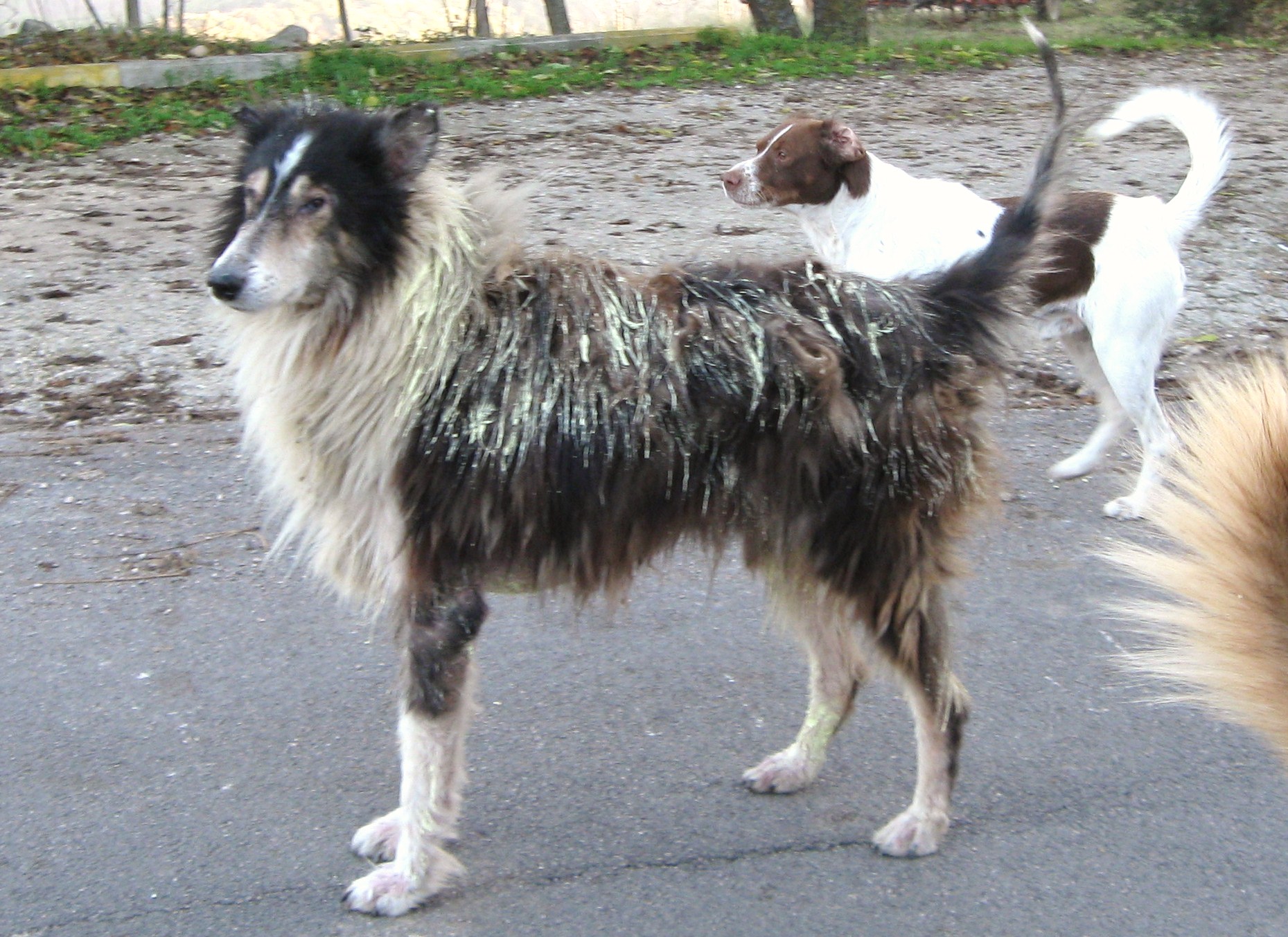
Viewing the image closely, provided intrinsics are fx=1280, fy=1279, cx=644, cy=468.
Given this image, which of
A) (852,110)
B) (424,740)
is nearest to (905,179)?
(424,740)

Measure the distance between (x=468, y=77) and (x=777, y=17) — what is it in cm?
447

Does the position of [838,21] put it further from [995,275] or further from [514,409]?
[514,409]

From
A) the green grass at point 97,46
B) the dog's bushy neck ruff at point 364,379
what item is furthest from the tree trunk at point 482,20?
the dog's bushy neck ruff at point 364,379

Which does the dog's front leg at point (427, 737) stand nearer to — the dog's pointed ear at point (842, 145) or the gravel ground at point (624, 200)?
the gravel ground at point (624, 200)

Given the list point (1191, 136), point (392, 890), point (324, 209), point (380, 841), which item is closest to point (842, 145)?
point (1191, 136)

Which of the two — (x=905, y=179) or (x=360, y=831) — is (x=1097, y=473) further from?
(x=360, y=831)

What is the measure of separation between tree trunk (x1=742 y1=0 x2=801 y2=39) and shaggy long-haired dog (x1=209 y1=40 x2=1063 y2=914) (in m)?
12.4

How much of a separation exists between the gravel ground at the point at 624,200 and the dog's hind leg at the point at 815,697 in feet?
5.62

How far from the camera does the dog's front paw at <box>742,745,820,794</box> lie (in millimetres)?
3643

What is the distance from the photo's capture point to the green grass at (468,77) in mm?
10195

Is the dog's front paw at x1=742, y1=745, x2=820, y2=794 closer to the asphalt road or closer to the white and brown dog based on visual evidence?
the asphalt road

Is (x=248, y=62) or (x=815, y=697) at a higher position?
(x=248, y=62)

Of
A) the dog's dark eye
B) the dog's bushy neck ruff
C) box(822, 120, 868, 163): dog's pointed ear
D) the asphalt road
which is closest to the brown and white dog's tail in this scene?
the asphalt road

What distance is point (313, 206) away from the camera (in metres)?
3.05
